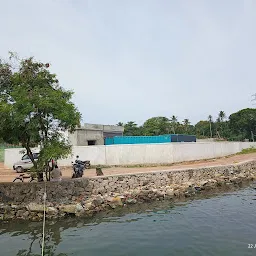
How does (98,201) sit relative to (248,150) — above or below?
below

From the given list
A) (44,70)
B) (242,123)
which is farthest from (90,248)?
(242,123)

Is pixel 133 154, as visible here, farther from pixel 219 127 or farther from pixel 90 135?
pixel 219 127

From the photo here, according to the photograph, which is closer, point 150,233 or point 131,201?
point 150,233

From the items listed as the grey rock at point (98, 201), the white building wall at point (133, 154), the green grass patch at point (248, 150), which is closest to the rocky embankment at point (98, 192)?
the grey rock at point (98, 201)

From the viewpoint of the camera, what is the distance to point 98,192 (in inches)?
630

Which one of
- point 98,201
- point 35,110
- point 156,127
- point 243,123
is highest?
point 243,123

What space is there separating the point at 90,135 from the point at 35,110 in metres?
17.2

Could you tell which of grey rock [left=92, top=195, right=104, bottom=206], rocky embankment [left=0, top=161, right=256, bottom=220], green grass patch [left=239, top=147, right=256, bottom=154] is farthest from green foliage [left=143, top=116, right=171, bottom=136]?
grey rock [left=92, top=195, right=104, bottom=206]

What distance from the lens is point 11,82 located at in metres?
13.7

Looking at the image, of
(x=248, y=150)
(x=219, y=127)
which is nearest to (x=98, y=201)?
(x=248, y=150)

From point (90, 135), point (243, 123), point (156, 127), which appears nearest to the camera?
point (90, 135)

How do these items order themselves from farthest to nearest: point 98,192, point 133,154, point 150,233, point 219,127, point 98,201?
point 219,127 → point 133,154 → point 98,192 → point 98,201 → point 150,233

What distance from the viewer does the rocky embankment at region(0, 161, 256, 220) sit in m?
13.9

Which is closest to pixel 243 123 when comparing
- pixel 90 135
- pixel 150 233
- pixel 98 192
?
pixel 90 135
